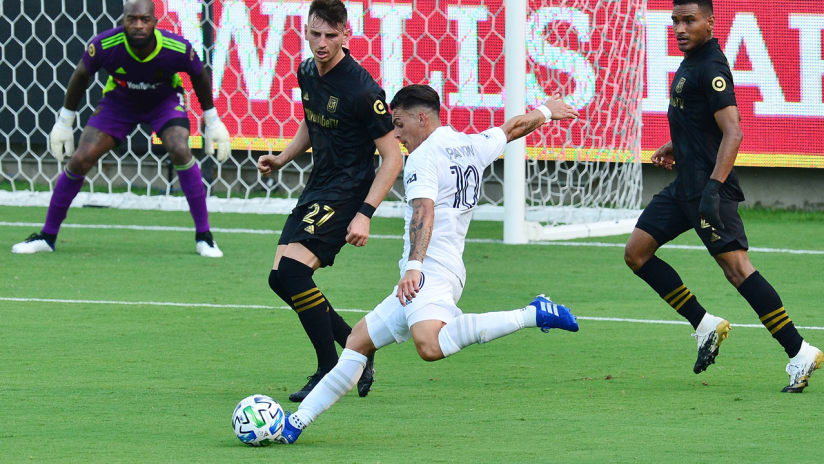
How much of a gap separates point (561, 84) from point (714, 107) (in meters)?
6.12

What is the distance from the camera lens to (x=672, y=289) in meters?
6.33

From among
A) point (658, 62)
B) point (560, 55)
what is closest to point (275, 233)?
point (560, 55)

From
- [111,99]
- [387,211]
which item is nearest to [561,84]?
[387,211]

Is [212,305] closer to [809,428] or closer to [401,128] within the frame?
[401,128]

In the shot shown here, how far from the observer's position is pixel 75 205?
1403 centimetres

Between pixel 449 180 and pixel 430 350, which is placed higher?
pixel 449 180

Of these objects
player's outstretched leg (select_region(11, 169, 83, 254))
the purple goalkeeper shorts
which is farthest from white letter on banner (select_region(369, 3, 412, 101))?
Result: player's outstretched leg (select_region(11, 169, 83, 254))

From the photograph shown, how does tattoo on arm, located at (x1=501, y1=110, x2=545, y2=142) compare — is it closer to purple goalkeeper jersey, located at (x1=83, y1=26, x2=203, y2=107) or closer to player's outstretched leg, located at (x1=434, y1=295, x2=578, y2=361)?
player's outstretched leg, located at (x1=434, y1=295, x2=578, y2=361)

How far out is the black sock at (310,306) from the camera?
5.81m

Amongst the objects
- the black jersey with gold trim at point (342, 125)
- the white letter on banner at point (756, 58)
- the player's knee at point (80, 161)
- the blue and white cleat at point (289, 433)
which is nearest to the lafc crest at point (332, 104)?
the black jersey with gold trim at point (342, 125)

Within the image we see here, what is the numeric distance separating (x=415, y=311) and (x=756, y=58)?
862 cm

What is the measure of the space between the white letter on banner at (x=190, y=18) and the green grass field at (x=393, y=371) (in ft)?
11.4

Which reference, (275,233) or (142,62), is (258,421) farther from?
(275,233)

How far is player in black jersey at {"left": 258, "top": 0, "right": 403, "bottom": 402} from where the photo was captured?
5.77m
